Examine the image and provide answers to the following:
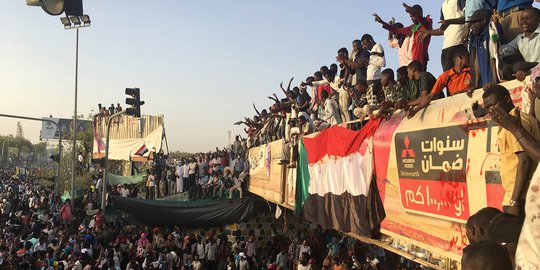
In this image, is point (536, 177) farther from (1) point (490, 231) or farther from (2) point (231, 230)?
(2) point (231, 230)

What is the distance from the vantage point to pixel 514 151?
2723 mm

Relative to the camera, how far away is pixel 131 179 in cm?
2848

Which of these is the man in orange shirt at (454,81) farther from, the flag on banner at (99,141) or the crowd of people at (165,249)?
the flag on banner at (99,141)

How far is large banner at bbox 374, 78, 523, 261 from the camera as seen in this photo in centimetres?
381

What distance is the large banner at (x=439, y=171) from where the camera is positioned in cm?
381

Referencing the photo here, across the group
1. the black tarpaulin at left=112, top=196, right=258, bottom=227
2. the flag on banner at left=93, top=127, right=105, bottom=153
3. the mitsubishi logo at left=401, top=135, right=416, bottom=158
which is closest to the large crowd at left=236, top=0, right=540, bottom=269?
the mitsubishi logo at left=401, top=135, right=416, bottom=158

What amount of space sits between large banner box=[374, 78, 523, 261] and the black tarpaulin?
35.4 ft

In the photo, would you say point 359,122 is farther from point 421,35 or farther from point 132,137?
point 132,137

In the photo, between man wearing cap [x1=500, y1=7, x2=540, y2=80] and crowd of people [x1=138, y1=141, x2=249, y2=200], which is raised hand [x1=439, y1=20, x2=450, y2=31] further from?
crowd of people [x1=138, y1=141, x2=249, y2=200]

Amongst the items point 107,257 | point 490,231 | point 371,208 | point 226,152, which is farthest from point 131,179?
point 490,231

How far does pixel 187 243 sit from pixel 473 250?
1361 cm

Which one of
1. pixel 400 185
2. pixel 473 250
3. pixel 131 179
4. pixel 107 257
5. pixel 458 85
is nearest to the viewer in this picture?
pixel 473 250

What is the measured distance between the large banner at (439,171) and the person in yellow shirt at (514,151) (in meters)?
0.89

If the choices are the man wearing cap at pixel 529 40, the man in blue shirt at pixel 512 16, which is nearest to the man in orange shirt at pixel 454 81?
the man in blue shirt at pixel 512 16
